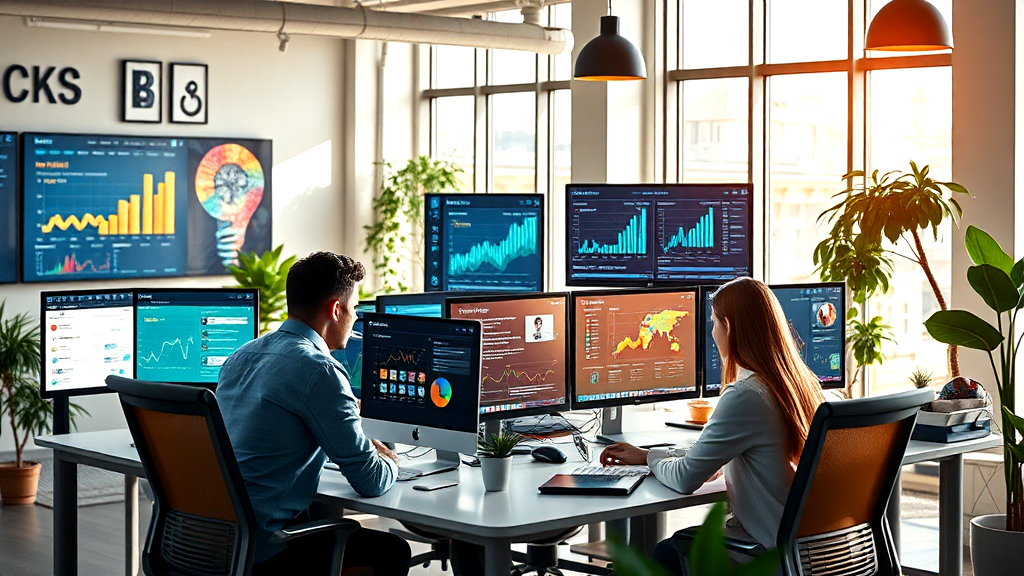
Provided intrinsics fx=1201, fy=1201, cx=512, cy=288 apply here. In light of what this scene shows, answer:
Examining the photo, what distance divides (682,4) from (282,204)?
331 cm

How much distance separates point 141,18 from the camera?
6902 millimetres

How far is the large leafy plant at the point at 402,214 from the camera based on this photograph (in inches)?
A: 362

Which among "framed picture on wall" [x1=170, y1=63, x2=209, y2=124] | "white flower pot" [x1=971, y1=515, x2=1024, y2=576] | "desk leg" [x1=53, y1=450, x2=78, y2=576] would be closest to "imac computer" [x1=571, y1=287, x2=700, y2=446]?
"white flower pot" [x1=971, y1=515, x2=1024, y2=576]

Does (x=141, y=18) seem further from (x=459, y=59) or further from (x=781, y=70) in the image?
(x=781, y=70)

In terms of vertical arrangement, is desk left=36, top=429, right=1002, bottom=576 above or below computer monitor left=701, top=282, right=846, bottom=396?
below

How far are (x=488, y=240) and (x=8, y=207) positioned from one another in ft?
11.4

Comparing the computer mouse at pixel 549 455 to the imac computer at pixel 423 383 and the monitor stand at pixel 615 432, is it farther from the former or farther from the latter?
the monitor stand at pixel 615 432

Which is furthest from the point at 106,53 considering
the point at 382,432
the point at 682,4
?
the point at 382,432

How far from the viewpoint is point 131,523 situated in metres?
4.70

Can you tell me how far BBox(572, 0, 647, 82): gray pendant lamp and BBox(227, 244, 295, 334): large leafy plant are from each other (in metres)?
3.39

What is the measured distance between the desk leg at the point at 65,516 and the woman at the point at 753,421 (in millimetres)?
2111

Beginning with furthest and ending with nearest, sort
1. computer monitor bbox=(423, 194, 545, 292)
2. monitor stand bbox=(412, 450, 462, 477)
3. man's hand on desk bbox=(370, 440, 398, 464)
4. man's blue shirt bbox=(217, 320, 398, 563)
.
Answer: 1. computer monitor bbox=(423, 194, 545, 292)
2. man's hand on desk bbox=(370, 440, 398, 464)
3. monitor stand bbox=(412, 450, 462, 477)
4. man's blue shirt bbox=(217, 320, 398, 563)

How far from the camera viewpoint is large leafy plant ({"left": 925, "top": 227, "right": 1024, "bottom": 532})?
14.8ft

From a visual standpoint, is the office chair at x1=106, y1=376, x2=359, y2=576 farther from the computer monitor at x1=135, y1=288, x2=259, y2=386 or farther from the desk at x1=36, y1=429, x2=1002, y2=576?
the computer monitor at x1=135, y1=288, x2=259, y2=386
